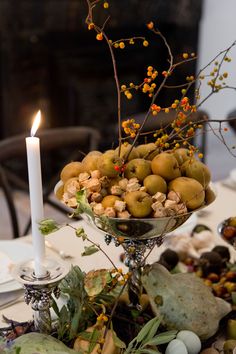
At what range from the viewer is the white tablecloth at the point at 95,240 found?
962 millimetres

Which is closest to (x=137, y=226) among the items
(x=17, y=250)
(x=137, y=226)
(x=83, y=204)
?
(x=137, y=226)

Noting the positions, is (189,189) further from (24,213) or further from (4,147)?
(24,213)

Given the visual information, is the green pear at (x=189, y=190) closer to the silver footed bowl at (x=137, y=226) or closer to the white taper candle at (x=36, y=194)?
the silver footed bowl at (x=137, y=226)

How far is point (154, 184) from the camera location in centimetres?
77

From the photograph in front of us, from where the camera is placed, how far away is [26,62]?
3.16 meters

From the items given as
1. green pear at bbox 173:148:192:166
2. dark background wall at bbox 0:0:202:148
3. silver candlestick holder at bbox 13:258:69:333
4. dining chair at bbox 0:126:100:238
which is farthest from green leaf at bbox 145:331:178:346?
dark background wall at bbox 0:0:202:148

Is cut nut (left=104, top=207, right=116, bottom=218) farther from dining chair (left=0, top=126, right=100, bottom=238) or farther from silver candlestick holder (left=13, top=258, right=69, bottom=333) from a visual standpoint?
dining chair (left=0, top=126, right=100, bottom=238)

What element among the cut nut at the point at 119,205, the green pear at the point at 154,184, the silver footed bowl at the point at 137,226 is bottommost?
the silver footed bowl at the point at 137,226

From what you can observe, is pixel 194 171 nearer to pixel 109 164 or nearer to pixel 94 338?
pixel 109 164

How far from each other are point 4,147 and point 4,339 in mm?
1016

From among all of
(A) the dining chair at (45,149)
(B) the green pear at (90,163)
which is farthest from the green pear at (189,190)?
(A) the dining chair at (45,149)

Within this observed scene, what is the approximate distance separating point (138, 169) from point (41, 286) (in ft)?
0.71

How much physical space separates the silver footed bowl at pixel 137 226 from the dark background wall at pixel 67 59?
2499 mm

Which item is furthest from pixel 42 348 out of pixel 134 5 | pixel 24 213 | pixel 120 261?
pixel 134 5
